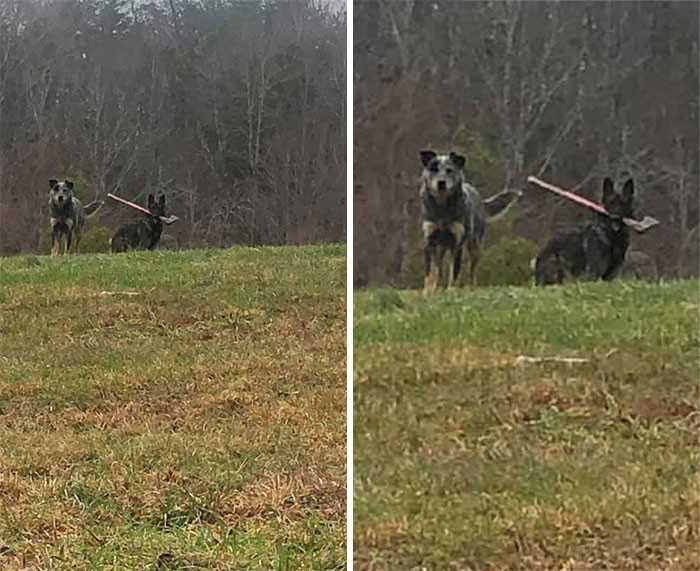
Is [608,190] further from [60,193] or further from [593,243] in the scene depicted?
[60,193]

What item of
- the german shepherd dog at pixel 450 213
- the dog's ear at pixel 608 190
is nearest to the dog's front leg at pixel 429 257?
the german shepherd dog at pixel 450 213

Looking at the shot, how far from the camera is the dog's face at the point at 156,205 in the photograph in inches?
116

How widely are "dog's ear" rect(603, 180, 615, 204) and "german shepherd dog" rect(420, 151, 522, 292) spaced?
6.9 inches

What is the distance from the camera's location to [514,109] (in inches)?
83.3

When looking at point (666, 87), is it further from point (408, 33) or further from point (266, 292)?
point (266, 292)

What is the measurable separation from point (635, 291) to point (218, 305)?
51.8 inches

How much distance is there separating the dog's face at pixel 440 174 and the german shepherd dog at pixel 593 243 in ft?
0.69

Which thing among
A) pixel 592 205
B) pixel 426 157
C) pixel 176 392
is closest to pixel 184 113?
pixel 176 392

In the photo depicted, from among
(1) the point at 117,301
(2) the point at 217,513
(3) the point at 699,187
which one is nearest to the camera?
(3) the point at 699,187

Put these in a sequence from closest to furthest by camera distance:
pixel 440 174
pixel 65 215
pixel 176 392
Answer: pixel 440 174
pixel 65 215
pixel 176 392

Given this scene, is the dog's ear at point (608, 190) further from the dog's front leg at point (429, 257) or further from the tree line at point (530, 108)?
the dog's front leg at point (429, 257)

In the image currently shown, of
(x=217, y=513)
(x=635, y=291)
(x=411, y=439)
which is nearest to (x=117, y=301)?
(x=217, y=513)

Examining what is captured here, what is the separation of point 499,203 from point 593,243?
0.64 ft

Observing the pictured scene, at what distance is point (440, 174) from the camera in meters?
2.07
